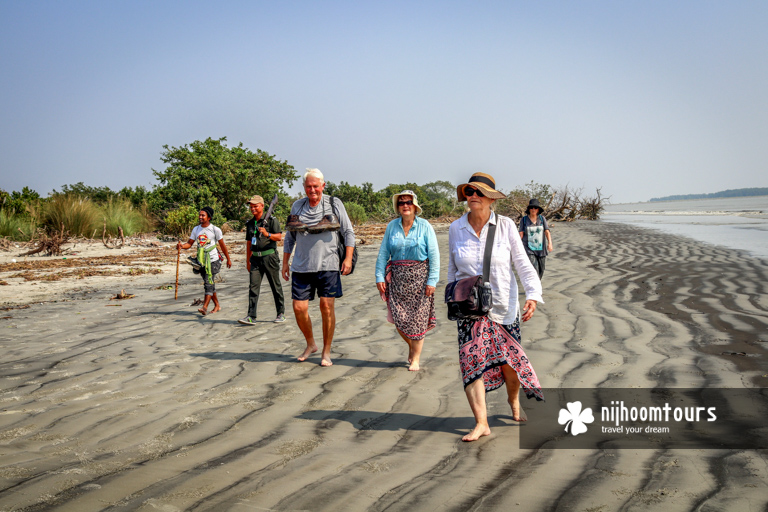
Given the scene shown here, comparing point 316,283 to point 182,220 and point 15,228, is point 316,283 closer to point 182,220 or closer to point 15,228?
point 182,220

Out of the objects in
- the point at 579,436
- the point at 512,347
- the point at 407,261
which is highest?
the point at 407,261

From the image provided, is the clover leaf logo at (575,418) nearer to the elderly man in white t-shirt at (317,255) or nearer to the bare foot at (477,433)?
the bare foot at (477,433)

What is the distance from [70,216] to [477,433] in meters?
20.1

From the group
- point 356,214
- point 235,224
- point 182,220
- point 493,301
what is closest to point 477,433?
point 493,301

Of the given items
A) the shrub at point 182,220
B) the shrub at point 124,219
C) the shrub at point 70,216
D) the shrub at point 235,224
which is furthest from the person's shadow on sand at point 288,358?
the shrub at point 235,224

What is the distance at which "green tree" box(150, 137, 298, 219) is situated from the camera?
74.6 feet

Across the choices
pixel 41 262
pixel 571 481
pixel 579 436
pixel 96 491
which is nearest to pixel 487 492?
pixel 571 481

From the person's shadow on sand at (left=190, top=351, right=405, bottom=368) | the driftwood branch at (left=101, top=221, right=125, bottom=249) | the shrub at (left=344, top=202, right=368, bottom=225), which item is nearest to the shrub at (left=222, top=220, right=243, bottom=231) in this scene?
the driftwood branch at (left=101, top=221, right=125, bottom=249)

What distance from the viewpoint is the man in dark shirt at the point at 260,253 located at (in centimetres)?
723

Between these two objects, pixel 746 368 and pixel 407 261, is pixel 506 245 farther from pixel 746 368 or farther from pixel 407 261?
pixel 746 368

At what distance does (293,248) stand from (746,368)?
419 cm

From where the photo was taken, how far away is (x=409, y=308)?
520cm

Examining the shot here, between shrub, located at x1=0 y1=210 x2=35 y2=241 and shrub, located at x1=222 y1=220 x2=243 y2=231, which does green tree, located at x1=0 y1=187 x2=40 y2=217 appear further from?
shrub, located at x1=222 y1=220 x2=243 y2=231

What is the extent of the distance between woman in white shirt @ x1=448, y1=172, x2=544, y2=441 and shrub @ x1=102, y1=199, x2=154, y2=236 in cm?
1974
